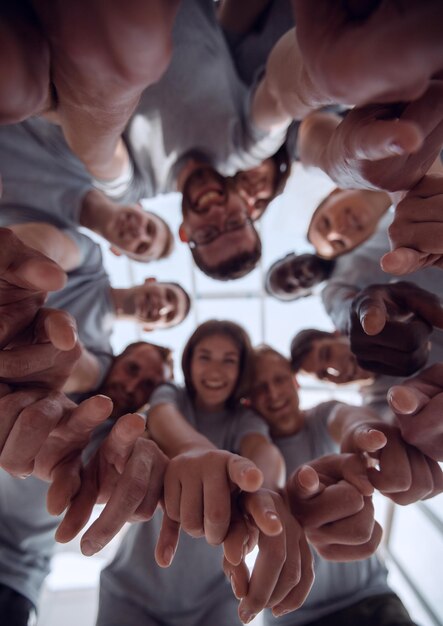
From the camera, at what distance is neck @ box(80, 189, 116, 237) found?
1.19 m

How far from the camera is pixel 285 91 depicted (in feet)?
2.31

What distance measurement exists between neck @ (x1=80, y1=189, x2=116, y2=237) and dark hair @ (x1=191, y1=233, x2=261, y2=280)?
28 cm

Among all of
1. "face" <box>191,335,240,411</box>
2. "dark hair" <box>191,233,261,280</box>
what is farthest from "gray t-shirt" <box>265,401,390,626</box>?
"dark hair" <box>191,233,261,280</box>

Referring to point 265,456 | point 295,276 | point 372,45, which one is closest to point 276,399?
point 265,456

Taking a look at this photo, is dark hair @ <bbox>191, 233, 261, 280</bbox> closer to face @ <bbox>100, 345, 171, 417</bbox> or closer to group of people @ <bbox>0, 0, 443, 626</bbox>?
group of people @ <bbox>0, 0, 443, 626</bbox>

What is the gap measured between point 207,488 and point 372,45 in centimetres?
49

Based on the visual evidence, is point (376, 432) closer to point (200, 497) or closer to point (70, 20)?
point (200, 497)

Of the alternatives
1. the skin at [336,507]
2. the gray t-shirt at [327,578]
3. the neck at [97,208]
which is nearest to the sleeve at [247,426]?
the gray t-shirt at [327,578]

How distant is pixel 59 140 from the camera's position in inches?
37.2

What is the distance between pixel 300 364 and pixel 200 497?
789mm

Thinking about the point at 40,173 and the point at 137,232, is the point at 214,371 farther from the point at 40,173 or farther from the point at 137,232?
the point at 40,173

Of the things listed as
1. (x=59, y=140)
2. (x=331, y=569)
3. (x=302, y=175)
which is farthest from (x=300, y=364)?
(x=59, y=140)

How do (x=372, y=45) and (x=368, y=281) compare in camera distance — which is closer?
(x=372, y=45)

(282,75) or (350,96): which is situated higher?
(282,75)
